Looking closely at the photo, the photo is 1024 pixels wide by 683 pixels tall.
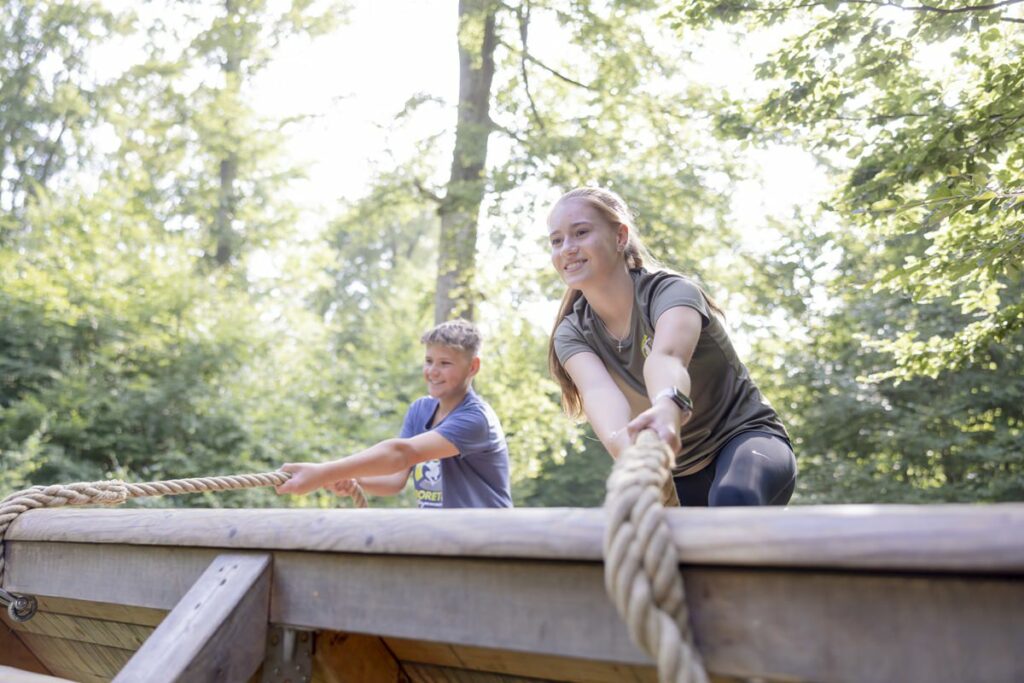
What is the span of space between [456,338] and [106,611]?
176cm

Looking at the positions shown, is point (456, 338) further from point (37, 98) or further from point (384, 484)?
point (37, 98)

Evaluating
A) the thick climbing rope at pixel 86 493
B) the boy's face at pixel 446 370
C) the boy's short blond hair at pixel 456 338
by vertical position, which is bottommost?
the thick climbing rope at pixel 86 493

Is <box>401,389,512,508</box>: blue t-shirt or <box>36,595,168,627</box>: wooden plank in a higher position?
<box>401,389,512,508</box>: blue t-shirt

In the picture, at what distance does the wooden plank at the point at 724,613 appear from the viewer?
1003 mm

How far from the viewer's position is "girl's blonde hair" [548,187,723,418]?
252cm

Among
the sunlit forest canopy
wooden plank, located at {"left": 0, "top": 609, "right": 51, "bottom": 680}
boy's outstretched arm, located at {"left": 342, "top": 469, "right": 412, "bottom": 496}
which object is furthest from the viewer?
the sunlit forest canopy

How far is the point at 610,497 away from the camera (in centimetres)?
120

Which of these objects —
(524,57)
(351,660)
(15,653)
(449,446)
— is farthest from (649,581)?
(524,57)

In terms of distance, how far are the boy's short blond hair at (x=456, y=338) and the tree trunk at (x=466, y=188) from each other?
17.2 feet

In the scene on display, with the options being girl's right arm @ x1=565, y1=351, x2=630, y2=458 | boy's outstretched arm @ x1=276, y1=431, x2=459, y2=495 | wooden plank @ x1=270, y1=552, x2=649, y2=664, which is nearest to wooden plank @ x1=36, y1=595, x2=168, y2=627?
boy's outstretched arm @ x1=276, y1=431, x2=459, y2=495

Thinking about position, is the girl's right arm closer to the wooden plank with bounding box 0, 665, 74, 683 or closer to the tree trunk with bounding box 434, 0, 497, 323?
the wooden plank with bounding box 0, 665, 74, 683

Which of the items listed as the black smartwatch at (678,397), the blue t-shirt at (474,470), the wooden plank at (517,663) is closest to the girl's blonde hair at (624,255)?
the black smartwatch at (678,397)

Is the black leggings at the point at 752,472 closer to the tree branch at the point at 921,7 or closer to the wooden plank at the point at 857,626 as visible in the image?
the wooden plank at the point at 857,626

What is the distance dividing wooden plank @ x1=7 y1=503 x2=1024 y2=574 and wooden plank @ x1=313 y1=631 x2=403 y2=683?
28 centimetres
